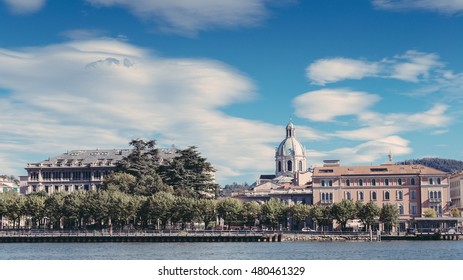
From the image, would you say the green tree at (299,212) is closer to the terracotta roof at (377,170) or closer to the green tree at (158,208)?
the green tree at (158,208)

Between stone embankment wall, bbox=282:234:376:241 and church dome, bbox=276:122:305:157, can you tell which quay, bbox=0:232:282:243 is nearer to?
stone embankment wall, bbox=282:234:376:241

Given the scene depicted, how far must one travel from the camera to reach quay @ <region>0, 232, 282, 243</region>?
100312mm

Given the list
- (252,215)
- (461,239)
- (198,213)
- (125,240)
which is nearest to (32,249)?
(125,240)

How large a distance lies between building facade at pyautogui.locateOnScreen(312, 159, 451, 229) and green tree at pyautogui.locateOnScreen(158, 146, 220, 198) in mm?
16567

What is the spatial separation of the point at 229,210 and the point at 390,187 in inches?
1123

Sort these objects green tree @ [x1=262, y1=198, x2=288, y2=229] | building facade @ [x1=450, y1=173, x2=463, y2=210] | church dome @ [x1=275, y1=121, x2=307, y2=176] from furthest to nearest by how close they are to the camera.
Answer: church dome @ [x1=275, y1=121, x2=307, y2=176], building facade @ [x1=450, y1=173, x2=463, y2=210], green tree @ [x1=262, y1=198, x2=288, y2=229]

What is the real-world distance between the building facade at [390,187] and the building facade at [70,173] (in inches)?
1307

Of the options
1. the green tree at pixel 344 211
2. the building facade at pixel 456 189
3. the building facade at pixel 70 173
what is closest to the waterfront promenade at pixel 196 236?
the green tree at pixel 344 211

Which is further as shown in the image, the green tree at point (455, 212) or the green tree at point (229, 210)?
the green tree at point (455, 212)

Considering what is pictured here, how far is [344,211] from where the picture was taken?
10862 cm

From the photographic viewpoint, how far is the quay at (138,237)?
100 m

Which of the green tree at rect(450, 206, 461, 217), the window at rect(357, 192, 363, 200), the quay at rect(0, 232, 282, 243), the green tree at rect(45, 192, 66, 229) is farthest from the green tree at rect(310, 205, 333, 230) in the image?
the green tree at rect(45, 192, 66, 229)

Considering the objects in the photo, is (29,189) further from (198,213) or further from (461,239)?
(461,239)

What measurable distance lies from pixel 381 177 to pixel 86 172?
5363 centimetres
